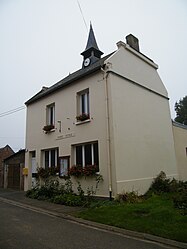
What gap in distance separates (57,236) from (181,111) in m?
32.1

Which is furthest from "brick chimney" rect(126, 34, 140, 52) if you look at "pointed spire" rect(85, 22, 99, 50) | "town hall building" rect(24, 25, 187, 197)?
"pointed spire" rect(85, 22, 99, 50)

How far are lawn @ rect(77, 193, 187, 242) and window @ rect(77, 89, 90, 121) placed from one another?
4946 mm

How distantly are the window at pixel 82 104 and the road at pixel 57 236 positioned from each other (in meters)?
5.90

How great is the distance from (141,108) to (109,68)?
3.24m

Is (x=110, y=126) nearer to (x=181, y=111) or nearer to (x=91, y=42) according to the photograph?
(x=91, y=42)

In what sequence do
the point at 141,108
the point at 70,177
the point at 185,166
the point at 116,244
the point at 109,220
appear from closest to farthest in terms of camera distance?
the point at 116,244, the point at 109,220, the point at 70,177, the point at 141,108, the point at 185,166

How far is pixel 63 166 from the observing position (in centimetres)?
1219

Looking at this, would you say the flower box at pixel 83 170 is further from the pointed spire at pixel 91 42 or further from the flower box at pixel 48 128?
the pointed spire at pixel 91 42

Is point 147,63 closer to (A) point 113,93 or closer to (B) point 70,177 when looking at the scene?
(A) point 113,93

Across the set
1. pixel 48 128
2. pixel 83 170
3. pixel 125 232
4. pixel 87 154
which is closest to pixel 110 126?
pixel 87 154

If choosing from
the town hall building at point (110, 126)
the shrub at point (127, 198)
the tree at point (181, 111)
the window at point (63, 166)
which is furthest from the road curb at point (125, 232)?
the tree at point (181, 111)

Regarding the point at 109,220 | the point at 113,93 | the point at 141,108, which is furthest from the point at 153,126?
the point at 109,220

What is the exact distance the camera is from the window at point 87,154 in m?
10.8

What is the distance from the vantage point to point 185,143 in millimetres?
16688
